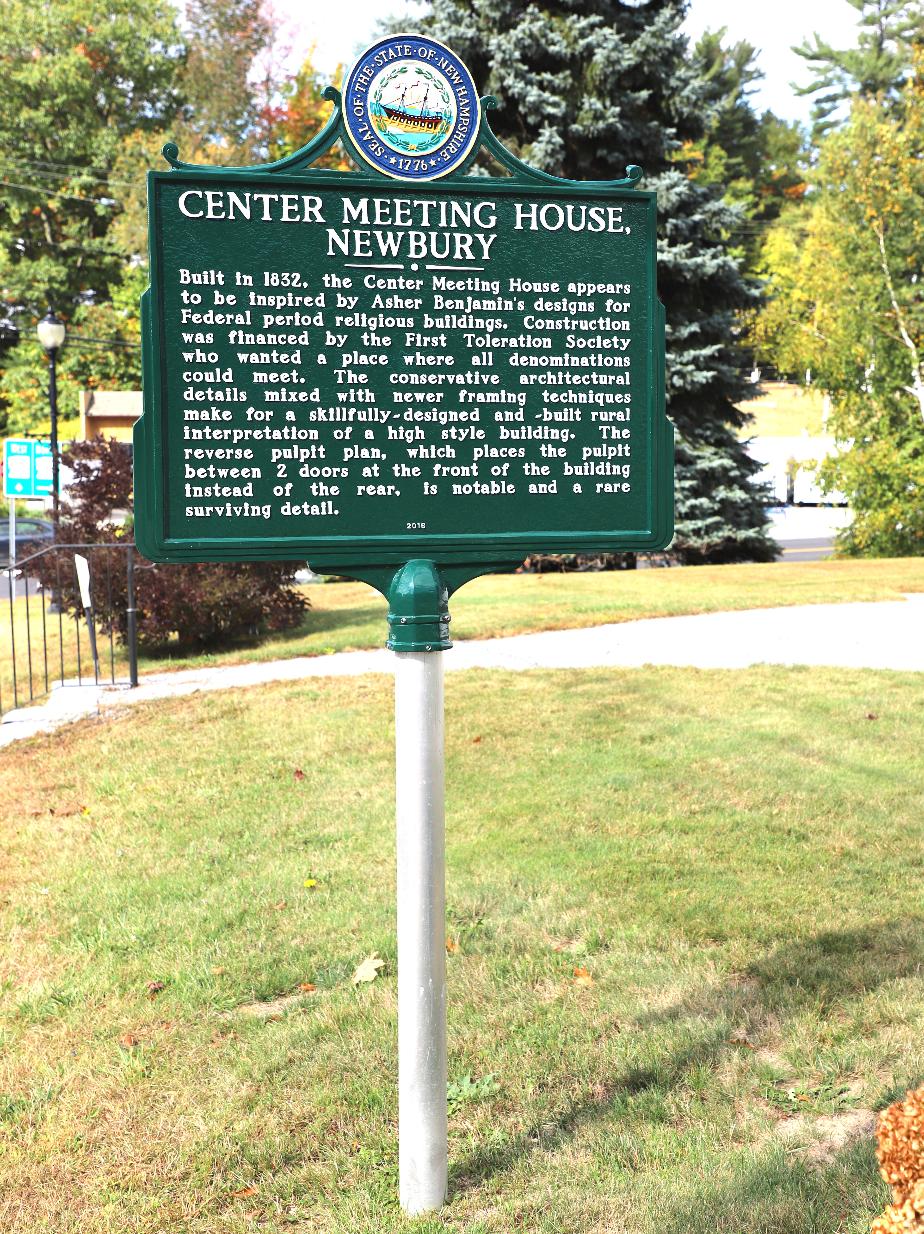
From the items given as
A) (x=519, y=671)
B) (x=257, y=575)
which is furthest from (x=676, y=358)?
(x=519, y=671)

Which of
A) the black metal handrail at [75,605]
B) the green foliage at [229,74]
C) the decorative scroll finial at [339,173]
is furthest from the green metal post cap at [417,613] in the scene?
the green foliage at [229,74]

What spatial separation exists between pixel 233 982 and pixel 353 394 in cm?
244

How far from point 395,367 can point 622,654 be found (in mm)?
7690

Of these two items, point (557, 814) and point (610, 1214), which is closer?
point (610, 1214)

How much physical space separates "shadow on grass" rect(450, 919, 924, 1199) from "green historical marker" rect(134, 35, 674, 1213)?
1.13 ft

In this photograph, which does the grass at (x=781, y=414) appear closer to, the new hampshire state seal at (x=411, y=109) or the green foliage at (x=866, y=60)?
the green foliage at (x=866, y=60)

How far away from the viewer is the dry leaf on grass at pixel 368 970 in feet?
14.9

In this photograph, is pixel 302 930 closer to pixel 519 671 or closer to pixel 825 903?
pixel 825 903

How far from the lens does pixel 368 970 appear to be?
458 centimetres

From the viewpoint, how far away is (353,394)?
3.27m

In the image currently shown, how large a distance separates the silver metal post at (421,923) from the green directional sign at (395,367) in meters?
0.38

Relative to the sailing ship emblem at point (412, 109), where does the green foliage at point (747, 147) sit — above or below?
above

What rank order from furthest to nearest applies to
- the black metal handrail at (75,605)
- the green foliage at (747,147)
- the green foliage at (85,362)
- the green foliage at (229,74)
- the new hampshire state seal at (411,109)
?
the green foliage at (747,147)
the green foliage at (85,362)
the green foliage at (229,74)
the black metal handrail at (75,605)
the new hampshire state seal at (411,109)

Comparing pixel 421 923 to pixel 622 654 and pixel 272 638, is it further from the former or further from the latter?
pixel 272 638
